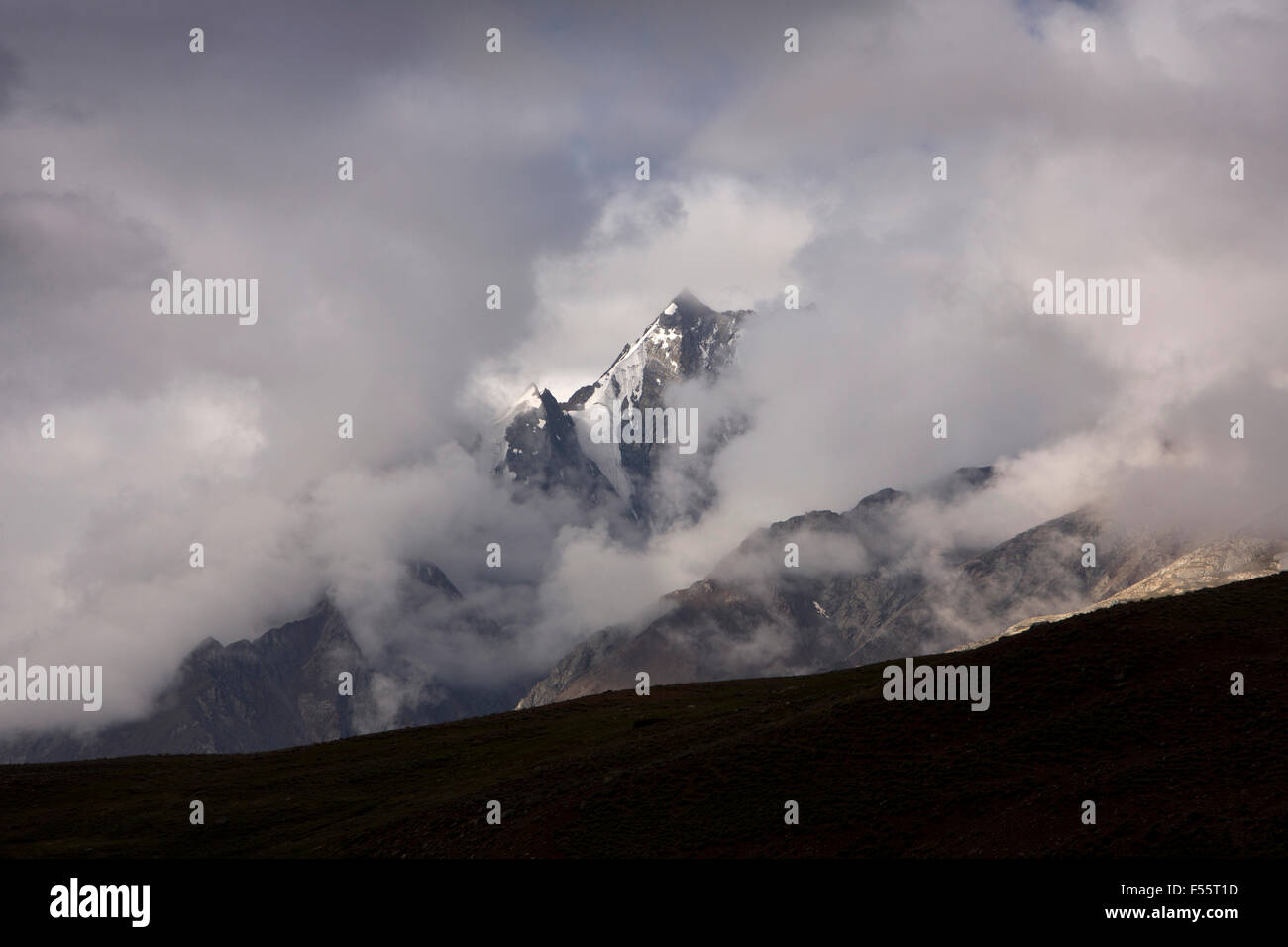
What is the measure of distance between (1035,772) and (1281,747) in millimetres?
13532

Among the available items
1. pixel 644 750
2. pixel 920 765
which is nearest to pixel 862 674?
pixel 644 750

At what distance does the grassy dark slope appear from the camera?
60594mm

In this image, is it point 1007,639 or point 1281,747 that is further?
point 1007,639

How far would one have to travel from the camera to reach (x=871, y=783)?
70250mm

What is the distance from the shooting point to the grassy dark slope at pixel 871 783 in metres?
60.6
